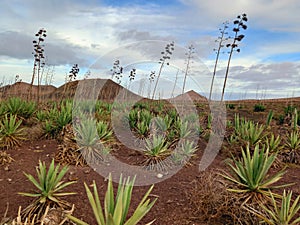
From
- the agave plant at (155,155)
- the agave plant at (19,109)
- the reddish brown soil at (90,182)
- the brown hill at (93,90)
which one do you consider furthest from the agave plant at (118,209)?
the agave plant at (19,109)

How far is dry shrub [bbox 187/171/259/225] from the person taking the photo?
3384 mm

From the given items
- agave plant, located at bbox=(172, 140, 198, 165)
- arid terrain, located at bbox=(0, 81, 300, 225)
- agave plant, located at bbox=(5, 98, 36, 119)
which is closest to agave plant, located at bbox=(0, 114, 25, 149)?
A: arid terrain, located at bbox=(0, 81, 300, 225)

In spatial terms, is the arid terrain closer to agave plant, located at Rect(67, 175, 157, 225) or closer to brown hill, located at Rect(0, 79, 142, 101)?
agave plant, located at Rect(67, 175, 157, 225)

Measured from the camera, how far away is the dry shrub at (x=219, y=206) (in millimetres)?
3384

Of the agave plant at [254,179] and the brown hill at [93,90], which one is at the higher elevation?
the brown hill at [93,90]

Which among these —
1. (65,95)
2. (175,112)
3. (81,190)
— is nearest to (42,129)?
(81,190)

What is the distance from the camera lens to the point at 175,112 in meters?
9.08

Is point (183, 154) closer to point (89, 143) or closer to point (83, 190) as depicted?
point (89, 143)

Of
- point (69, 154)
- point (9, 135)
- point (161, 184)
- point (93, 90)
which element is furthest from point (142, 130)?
point (9, 135)

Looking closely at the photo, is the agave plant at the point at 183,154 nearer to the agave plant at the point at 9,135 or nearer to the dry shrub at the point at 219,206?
the dry shrub at the point at 219,206

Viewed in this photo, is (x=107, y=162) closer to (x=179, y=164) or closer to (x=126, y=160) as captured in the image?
(x=126, y=160)

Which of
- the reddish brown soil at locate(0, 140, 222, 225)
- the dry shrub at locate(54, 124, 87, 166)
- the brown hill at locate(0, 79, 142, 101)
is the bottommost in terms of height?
the reddish brown soil at locate(0, 140, 222, 225)

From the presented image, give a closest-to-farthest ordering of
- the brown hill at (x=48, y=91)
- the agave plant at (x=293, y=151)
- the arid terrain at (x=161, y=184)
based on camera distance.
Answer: the arid terrain at (x=161, y=184) → the agave plant at (x=293, y=151) → the brown hill at (x=48, y=91)

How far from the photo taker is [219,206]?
11.7 feet
